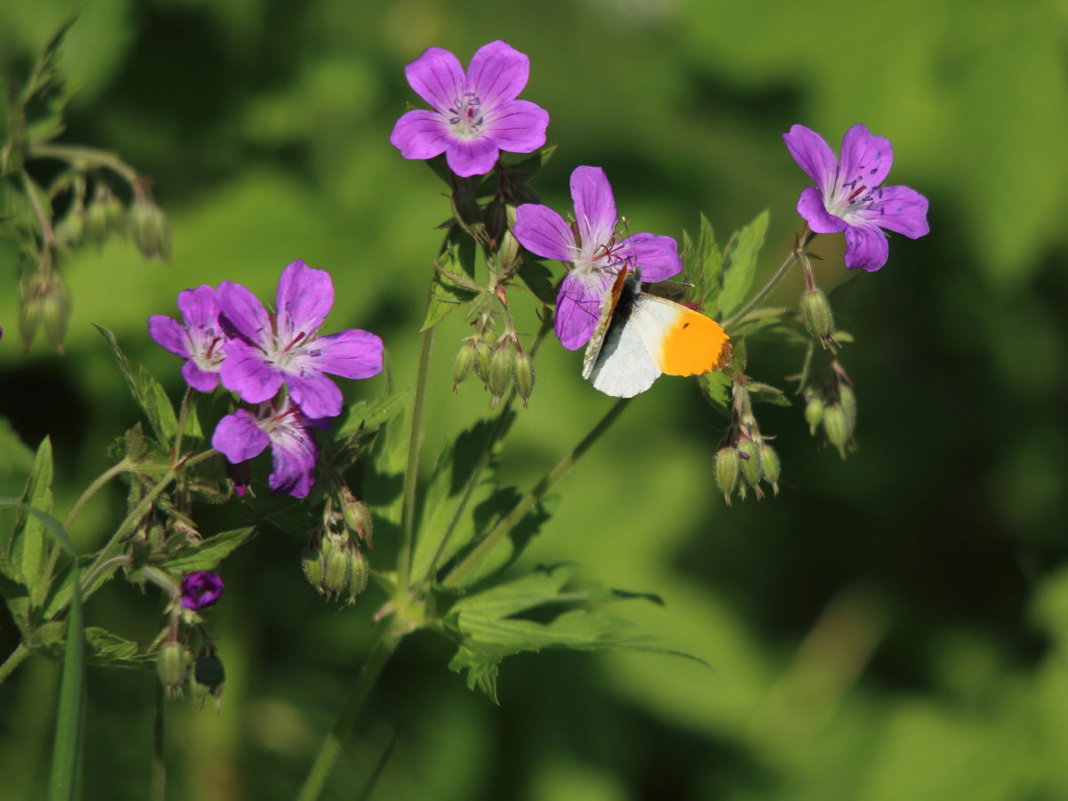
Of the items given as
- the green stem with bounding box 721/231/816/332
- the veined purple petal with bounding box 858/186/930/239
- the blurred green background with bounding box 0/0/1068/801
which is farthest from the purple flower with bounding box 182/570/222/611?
the blurred green background with bounding box 0/0/1068/801

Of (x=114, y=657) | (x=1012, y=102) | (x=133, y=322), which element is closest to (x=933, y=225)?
(x=1012, y=102)

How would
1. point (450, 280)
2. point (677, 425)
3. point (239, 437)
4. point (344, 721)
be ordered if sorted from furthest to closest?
point (677, 425)
point (344, 721)
point (450, 280)
point (239, 437)

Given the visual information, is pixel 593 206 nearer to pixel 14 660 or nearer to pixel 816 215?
pixel 816 215

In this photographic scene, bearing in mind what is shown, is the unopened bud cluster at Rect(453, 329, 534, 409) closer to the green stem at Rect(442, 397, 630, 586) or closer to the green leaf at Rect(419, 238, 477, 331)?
the green leaf at Rect(419, 238, 477, 331)

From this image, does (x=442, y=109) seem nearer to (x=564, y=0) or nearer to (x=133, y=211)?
(x=133, y=211)

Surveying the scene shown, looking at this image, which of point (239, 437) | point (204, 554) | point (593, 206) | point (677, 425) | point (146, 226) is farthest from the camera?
point (677, 425)

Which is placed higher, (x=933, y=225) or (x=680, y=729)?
(x=933, y=225)

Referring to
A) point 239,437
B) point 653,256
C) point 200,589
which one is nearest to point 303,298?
point 239,437
